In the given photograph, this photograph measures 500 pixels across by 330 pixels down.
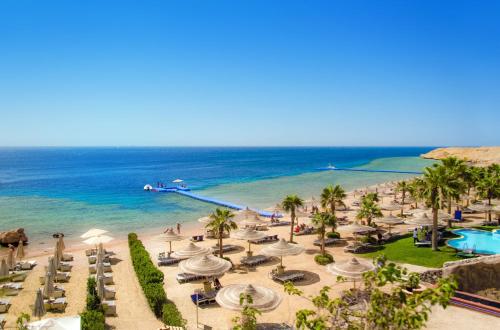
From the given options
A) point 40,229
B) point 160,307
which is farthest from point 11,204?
point 160,307

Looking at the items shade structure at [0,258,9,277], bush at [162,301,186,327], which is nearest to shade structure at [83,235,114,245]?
shade structure at [0,258,9,277]

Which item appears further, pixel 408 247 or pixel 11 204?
pixel 11 204

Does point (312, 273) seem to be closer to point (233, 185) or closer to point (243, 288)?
point (243, 288)

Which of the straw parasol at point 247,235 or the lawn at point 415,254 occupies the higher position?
the straw parasol at point 247,235

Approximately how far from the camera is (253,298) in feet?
42.4

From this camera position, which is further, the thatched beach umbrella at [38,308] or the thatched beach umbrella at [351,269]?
the thatched beach umbrella at [351,269]

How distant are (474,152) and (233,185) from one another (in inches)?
3659

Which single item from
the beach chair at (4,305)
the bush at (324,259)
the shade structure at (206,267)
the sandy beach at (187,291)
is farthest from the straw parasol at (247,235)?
the beach chair at (4,305)

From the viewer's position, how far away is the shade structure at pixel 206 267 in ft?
55.0

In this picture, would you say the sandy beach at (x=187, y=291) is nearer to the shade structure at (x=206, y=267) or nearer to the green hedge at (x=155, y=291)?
the green hedge at (x=155, y=291)

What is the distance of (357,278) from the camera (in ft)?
52.6

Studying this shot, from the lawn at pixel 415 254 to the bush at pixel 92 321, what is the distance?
15.6 metres

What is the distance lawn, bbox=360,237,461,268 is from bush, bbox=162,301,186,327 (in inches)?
508

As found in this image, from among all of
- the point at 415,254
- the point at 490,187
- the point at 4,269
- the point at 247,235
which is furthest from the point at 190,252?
the point at 490,187
